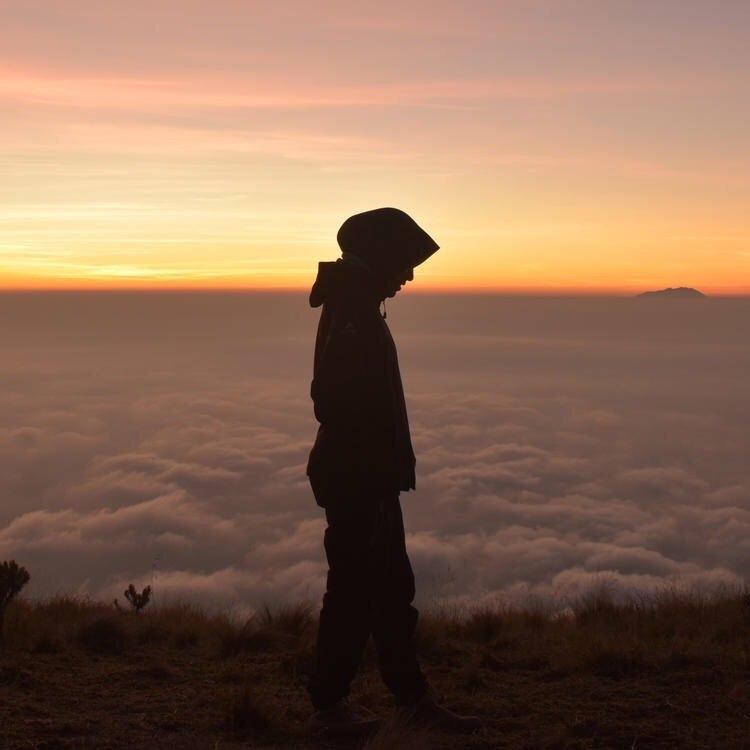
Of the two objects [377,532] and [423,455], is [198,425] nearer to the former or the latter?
[423,455]

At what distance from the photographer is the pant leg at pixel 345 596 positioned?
385 centimetres

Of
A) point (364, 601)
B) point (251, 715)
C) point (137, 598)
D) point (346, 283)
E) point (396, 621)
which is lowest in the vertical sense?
point (137, 598)

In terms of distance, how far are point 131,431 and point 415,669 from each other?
6164 inches

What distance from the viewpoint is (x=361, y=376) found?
3734 mm

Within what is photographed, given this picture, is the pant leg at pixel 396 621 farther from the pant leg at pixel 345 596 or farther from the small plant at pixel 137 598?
the small plant at pixel 137 598

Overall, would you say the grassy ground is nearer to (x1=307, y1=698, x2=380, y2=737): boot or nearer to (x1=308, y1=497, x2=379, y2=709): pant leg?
(x1=307, y1=698, x2=380, y2=737): boot

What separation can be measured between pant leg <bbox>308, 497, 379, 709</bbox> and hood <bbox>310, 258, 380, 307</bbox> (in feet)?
2.79

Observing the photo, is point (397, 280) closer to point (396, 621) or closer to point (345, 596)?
point (345, 596)

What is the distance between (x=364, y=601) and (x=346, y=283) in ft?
4.51

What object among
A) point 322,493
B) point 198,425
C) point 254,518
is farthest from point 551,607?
point 198,425

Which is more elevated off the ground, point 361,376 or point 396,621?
point 361,376

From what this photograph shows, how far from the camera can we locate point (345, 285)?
3865 mm

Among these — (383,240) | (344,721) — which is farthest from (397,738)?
(383,240)

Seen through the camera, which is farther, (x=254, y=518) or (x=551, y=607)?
(x=254, y=518)
